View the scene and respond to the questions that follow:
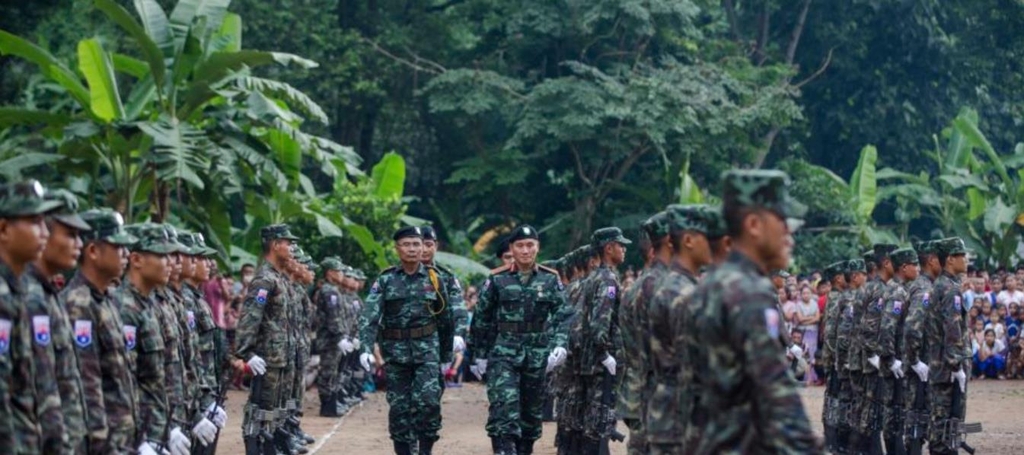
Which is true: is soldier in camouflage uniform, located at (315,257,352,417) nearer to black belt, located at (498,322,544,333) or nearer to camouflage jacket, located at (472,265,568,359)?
camouflage jacket, located at (472,265,568,359)

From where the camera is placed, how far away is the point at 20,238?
23.0 feet

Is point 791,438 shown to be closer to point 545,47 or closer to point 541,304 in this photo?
point 541,304

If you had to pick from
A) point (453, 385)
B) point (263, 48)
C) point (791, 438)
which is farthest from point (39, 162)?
point (791, 438)

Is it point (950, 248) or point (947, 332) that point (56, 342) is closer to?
point (947, 332)

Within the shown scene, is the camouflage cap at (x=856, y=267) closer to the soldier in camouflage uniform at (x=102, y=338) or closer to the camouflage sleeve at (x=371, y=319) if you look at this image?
the camouflage sleeve at (x=371, y=319)

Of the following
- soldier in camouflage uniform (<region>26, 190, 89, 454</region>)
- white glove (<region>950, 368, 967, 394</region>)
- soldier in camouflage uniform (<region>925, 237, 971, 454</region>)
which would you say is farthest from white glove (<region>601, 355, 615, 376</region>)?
soldier in camouflage uniform (<region>26, 190, 89, 454</region>)

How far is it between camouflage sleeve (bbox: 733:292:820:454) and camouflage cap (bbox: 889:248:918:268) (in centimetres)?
927

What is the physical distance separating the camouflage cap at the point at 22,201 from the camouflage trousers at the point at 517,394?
7.36 m

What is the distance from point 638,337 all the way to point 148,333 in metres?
2.94

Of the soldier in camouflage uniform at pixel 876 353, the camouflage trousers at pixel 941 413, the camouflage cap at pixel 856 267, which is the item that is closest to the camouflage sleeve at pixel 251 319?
the soldier in camouflage uniform at pixel 876 353

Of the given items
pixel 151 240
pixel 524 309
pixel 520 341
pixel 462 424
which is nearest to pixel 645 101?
pixel 462 424

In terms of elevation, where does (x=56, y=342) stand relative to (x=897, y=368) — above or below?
above

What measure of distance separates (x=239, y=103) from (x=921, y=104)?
22977 mm

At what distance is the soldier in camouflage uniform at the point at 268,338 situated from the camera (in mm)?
13930
